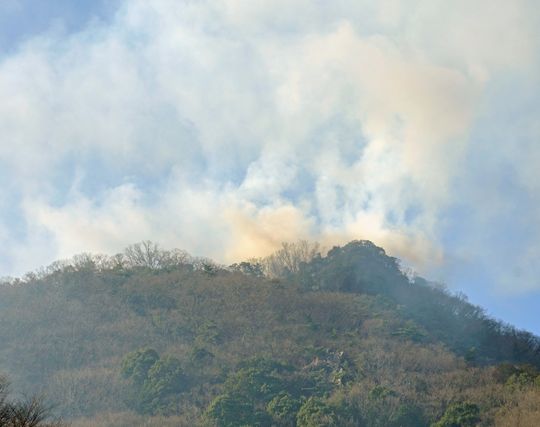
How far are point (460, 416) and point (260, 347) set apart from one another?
2173 cm

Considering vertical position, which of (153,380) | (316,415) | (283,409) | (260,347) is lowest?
(316,415)

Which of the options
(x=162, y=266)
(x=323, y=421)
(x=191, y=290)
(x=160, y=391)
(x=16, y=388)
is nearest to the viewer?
(x=323, y=421)

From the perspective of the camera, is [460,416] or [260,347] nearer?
[460,416]

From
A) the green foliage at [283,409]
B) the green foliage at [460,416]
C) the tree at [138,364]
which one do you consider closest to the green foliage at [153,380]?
the tree at [138,364]

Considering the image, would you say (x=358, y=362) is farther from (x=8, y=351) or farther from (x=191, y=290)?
(x=8, y=351)

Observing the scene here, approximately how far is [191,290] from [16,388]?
2532cm

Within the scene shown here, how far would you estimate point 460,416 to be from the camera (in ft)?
155

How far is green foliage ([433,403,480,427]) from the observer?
153 ft

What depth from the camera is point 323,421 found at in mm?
45094

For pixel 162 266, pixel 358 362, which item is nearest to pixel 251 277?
pixel 162 266

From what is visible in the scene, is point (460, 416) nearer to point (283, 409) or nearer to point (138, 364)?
point (283, 409)

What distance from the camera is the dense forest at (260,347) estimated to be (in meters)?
49.2

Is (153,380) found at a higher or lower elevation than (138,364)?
lower

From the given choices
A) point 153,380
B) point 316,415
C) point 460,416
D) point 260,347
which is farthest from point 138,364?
point 460,416
